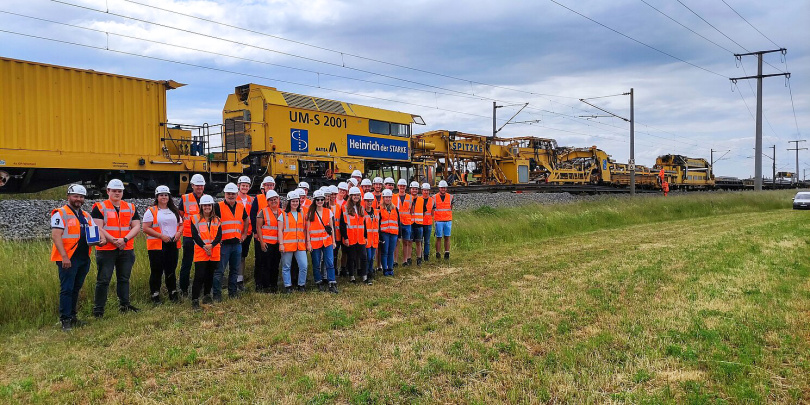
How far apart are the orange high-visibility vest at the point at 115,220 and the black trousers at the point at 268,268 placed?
A: 6.01ft

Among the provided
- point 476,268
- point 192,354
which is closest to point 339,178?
point 476,268

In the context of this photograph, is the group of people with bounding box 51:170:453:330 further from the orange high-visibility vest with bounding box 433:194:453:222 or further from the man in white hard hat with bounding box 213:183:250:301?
the orange high-visibility vest with bounding box 433:194:453:222

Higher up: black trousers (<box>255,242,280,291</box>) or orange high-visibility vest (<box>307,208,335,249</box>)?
orange high-visibility vest (<box>307,208,335,249</box>)

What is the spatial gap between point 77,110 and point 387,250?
9.33m

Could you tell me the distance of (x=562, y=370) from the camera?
4492 mm

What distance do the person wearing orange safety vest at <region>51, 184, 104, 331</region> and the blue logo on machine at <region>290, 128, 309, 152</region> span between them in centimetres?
1252

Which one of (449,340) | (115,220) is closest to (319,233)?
(115,220)

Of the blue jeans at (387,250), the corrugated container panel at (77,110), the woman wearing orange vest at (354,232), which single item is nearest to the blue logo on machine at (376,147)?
the corrugated container panel at (77,110)

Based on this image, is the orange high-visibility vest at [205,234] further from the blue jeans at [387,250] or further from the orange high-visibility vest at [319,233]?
the blue jeans at [387,250]

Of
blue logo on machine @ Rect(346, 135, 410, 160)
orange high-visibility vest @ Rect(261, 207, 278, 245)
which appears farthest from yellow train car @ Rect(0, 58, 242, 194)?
orange high-visibility vest @ Rect(261, 207, 278, 245)

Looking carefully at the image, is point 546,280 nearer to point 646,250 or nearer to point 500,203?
point 646,250

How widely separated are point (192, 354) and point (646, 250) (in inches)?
389

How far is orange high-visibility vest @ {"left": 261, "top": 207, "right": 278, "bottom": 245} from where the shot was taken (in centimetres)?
785

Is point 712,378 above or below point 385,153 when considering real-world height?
below
